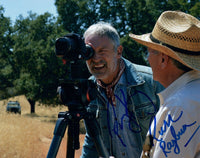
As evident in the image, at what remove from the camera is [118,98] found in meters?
2.67

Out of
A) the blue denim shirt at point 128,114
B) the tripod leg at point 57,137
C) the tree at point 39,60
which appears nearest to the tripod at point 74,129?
the tripod leg at point 57,137

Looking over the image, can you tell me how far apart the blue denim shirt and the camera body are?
27.7 inches

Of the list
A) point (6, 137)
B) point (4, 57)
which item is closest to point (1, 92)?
point (4, 57)

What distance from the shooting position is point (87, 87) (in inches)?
76.6

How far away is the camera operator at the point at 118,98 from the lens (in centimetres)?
254

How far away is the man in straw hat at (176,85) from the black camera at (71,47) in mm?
487

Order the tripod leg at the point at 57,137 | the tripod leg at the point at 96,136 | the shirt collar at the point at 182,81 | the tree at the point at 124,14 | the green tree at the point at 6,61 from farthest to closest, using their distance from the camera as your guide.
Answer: the green tree at the point at 6,61 → the tree at the point at 124,14 → the tripod leg at the point at 96,136 → the tripod leg at the point at 57,137 → the shirt collar at the point at 182,81

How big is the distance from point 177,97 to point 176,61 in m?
0.26

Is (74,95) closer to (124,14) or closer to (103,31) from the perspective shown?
(103,31)

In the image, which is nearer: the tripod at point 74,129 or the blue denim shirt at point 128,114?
the tripod at point 74,129

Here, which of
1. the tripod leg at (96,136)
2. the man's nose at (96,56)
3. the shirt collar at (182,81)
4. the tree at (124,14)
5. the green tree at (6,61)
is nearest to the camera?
the shirt collar at (182,81)

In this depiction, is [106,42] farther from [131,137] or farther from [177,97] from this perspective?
[177,97]
